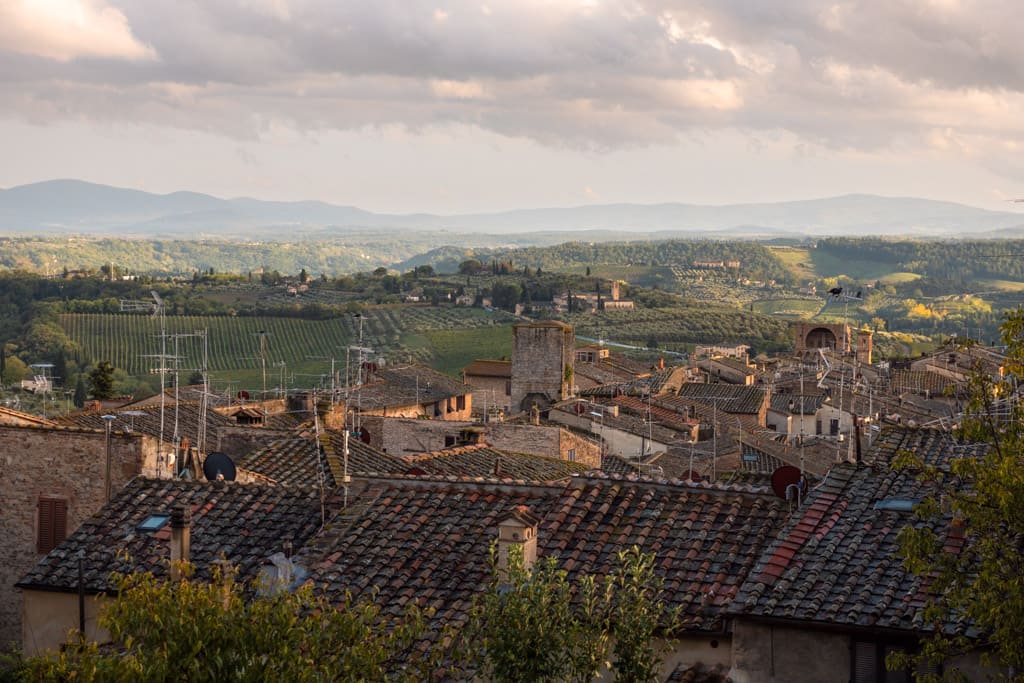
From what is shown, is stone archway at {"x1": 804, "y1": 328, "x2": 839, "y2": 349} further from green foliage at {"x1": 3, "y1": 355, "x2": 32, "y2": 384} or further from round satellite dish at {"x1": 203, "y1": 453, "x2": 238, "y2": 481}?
round satellite dish at {"x1": 203, "y1": 453, "x2": 238, "y2": 481}

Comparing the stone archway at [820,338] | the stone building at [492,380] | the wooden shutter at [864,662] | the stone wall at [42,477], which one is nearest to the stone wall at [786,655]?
the wooden shutter at [864,662]

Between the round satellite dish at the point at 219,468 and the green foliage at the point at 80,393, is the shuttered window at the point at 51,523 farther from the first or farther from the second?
the green foliage at the point at 80,393

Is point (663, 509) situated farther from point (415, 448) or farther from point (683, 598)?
point (415, 448)

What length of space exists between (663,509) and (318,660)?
5.10 meters

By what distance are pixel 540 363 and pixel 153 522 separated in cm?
3124

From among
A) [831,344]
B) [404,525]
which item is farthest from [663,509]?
[831,344]

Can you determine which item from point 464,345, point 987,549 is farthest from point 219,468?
point 464,345

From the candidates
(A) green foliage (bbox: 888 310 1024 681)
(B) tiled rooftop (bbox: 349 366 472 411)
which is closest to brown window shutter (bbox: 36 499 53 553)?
(A) green foliage (bbox: 888 310 1024 681)

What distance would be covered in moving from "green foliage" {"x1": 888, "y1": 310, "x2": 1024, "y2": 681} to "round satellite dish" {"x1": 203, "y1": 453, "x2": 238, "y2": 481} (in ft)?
33.3

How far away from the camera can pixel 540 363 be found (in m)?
45.8

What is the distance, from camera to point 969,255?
19925 cm

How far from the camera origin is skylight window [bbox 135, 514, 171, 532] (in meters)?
14.9

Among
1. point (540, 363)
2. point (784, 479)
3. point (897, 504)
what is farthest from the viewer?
point (540, 363)

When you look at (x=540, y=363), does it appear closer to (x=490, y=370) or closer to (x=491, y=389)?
(x=491, y=389)
